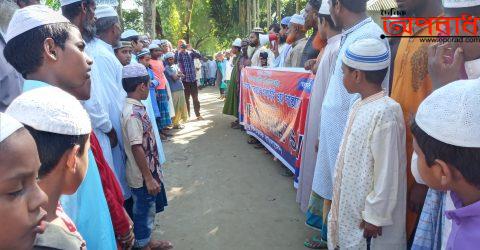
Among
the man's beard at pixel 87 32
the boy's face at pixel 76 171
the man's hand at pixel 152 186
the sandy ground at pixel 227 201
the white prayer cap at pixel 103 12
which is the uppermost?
the white prayer cap at pixel 103 12

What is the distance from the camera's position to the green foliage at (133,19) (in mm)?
32425

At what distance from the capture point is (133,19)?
33.3 meters

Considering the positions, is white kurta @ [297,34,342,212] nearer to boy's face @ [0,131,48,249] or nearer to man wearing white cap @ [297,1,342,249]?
man wearing white cap @ [297,1,342,249]

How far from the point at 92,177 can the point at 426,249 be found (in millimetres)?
1764

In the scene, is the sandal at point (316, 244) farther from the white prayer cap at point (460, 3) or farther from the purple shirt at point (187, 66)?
the purple shirt at point (187, 66)

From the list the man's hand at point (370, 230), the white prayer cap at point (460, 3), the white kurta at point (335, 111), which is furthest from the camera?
the white kurta at point (335, 111)

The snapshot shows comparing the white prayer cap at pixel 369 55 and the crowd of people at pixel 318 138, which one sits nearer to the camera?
the crowd of people at pixel 318 138

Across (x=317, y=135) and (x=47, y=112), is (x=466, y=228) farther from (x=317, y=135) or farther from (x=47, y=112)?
(x=317, y=135)

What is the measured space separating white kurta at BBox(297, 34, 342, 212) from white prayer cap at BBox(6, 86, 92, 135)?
2.22 m

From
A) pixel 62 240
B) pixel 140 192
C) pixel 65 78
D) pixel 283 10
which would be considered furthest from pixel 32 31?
pixel 283 10

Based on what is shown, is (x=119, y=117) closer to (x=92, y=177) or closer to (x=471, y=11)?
(x=92, y=177)

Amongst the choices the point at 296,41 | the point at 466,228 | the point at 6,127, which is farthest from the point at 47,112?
the point at 296,41

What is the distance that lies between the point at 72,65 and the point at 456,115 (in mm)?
1713

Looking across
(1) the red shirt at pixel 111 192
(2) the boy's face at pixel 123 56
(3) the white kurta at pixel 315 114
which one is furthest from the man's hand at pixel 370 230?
(2) the boy's face at pixel 123 56
